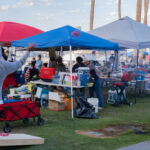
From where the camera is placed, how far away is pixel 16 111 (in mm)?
7277

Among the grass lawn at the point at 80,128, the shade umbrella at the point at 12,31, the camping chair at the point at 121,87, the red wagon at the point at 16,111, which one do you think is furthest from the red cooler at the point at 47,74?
the shade umbrella at the point at 12,31

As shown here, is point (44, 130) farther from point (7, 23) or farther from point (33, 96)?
point (7, 23)

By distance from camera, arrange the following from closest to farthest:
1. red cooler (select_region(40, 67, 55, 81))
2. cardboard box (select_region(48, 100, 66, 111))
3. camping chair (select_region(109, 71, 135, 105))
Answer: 1. cardboard box (select_region(48, 100, 66, 111))
2. red cooler (select_region(40, 67, 55, 81))
3. camping chair (select_region(109, 71, 135, 105))

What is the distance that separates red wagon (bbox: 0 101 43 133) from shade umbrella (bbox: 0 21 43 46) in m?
6.14

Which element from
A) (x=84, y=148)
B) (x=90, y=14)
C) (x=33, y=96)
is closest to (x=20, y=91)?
(x=33, y=96)

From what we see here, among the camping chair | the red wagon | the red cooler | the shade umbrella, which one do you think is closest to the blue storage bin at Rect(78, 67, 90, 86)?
the red cooler

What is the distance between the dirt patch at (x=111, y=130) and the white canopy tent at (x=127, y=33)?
5.24 metres

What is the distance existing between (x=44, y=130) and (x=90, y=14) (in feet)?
75.7

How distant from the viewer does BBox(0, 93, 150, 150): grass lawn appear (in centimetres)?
611

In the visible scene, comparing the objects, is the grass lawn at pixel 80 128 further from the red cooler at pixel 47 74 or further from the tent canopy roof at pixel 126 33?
the tent canopy roof at pixel 126 33

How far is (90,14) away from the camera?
29.3 metres

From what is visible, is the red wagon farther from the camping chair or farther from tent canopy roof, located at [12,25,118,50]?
the camping chair

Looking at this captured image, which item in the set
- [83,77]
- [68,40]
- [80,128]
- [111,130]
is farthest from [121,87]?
→ [80,128]

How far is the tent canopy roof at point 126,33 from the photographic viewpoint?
1285cm
